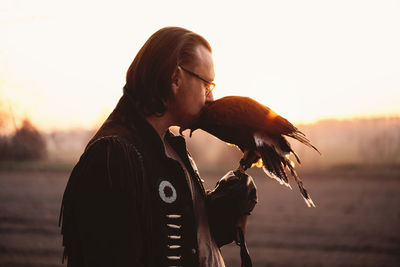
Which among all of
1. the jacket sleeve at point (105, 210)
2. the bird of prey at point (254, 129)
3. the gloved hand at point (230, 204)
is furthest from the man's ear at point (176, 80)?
the gloved hand at point (230, 204)

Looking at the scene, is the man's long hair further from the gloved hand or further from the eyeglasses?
the gloved hand

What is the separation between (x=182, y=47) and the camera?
1.94 meters

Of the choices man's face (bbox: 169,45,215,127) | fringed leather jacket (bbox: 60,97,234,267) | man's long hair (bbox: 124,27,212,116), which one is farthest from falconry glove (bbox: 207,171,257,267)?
man's long hair (bbox: 124,27,212,116)

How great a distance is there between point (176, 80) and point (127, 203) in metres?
0.55

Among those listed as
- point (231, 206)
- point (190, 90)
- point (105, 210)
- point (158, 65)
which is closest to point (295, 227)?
point (231, 206)

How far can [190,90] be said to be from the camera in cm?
197

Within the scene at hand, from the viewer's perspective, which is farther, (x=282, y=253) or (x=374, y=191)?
(x=374, y=191)

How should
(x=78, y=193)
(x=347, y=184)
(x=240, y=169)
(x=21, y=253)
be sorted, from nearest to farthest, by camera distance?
1. (x=78, y=193)
2. (x=240, y=169)
3. (x=21, y=253)
4. (x=347, y=184)

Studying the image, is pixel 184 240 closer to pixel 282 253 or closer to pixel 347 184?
pixel 282 253

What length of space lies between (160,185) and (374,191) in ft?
56.9

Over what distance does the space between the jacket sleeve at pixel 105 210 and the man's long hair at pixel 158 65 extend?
0.26 m

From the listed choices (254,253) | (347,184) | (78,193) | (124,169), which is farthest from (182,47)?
(347,184)

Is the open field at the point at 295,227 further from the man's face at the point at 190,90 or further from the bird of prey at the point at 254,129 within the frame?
the man's face at the point at 190,90

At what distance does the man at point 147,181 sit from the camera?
66.2 inches
